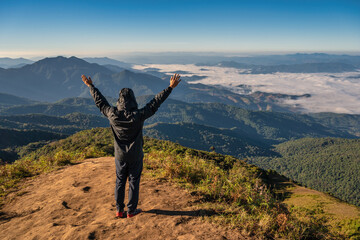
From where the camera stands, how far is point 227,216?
424cm

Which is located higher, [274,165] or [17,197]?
[17,197]

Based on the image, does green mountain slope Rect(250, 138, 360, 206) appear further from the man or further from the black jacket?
the black jacket

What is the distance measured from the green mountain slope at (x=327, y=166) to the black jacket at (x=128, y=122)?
3756 inches

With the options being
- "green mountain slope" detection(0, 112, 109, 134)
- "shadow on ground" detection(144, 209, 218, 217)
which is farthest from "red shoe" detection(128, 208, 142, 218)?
"green mountain slope" detection(0, 112, 109, 134)

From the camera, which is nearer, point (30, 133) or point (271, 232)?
Result: point (271, 232)

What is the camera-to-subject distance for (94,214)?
4578 mm

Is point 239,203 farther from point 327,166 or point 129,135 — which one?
point 327,166

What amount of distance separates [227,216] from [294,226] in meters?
1.29

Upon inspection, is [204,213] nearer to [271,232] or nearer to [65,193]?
[271,232]

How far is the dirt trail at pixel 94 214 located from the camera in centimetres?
380

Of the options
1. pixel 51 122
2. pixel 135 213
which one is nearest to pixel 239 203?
pixel 135 213

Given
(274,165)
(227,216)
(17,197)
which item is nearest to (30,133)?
(17,197)

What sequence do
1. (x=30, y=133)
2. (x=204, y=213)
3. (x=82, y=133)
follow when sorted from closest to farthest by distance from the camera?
(x=204, y=213)
(x=82, y=133)
(x=30, y=133)

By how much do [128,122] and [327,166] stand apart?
131261 mm
